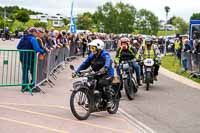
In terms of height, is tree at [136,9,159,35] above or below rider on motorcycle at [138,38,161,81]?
above

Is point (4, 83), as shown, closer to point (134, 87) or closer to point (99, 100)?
point (134, 87)

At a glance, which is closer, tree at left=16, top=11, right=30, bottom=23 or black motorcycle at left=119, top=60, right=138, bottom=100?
black motorcycle at left=119, top=60, right=138, bottom=100

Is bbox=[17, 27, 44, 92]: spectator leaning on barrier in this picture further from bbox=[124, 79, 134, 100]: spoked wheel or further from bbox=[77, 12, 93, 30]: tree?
bbox=[77, 12, 93, 30]: tree

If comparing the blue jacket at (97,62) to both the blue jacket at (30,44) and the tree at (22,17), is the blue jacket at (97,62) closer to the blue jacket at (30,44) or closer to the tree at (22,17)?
the blue jacket at (30,44)

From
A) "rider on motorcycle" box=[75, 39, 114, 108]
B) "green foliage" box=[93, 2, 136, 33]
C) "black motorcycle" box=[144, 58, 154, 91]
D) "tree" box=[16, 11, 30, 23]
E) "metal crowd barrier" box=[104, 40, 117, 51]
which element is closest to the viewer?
"rider on motorcycle" box=[75, 39, 114, 108]

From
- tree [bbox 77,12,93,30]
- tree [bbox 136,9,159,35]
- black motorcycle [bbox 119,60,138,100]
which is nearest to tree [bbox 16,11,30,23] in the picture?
tree [bbox 77,12,93,30]

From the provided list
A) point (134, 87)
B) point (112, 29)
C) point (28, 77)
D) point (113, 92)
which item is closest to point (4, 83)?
point (28, 77)

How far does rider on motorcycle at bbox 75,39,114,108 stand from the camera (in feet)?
34.6

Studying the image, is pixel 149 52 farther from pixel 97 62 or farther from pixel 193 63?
pixel 97 62

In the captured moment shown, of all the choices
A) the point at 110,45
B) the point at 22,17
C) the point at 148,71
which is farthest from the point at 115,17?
the point at 148,71

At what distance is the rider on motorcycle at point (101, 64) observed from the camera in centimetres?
1055

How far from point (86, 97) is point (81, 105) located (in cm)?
19

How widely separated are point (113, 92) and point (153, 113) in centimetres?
119

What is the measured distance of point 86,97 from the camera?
10.1 meters
